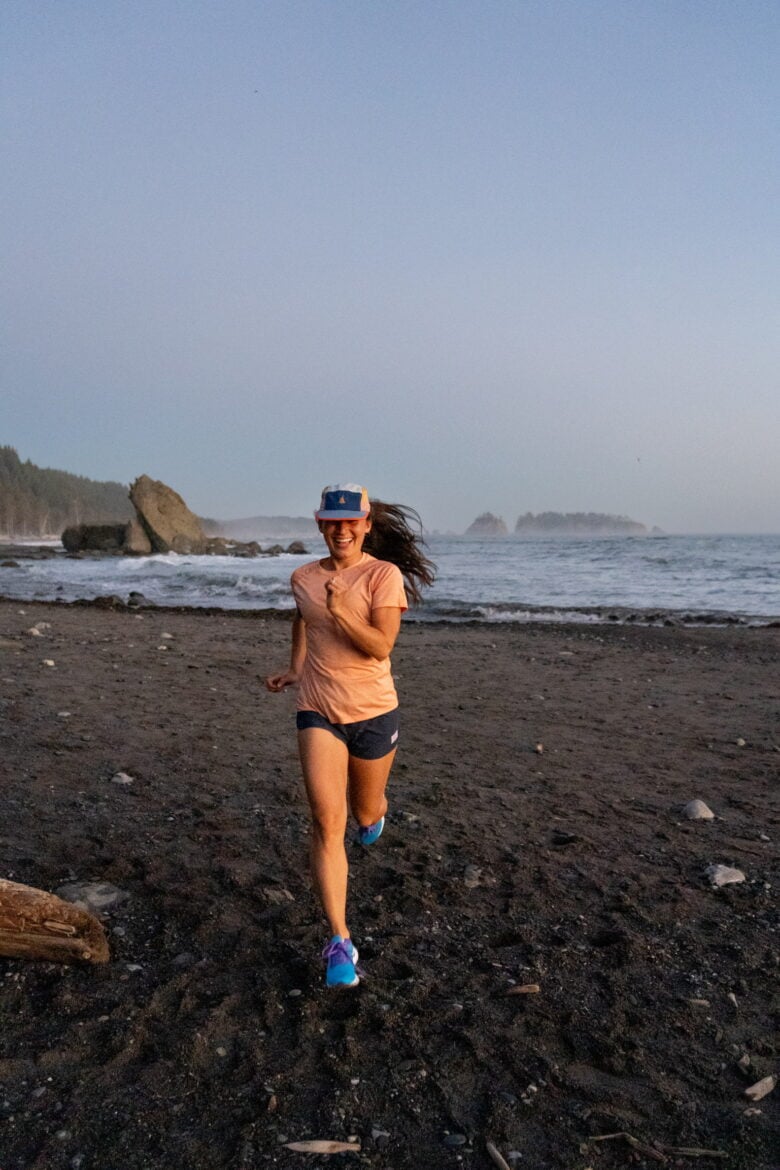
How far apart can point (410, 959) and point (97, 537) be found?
68.0 m

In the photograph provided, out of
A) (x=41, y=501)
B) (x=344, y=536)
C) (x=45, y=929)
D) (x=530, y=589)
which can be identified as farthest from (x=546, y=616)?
(x=41, y=501)

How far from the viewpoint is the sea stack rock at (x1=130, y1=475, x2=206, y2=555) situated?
66188mm

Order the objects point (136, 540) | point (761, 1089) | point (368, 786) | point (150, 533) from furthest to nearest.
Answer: point (150, 533), point (136, 540), point (368, 786), point (761, 1089)

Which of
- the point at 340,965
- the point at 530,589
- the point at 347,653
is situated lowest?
the point at 340,965

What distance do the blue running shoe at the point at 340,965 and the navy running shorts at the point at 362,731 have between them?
2.59 feet

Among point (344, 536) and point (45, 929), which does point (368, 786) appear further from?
point (45, 929)

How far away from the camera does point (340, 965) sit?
3299 millimetres

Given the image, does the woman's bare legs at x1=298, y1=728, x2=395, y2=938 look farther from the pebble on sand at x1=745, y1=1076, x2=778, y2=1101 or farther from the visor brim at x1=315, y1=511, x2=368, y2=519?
the pebble on sand at x1=745, y1=1076, x2=778, y2=1101

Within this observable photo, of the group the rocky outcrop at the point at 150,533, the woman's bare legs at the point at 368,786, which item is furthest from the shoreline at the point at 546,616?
the rocky outcrop at the point at 150,533

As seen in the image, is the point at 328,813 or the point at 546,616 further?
the point at 546,616

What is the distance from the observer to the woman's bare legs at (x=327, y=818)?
11.1ft

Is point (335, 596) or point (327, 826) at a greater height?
point (335, 596)

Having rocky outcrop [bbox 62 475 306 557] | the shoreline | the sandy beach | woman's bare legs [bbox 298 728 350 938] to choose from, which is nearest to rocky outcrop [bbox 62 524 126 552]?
rocky outcrop [bbox 62 475 306 557]

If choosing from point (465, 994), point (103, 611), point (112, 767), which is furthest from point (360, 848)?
point (103, 611)
